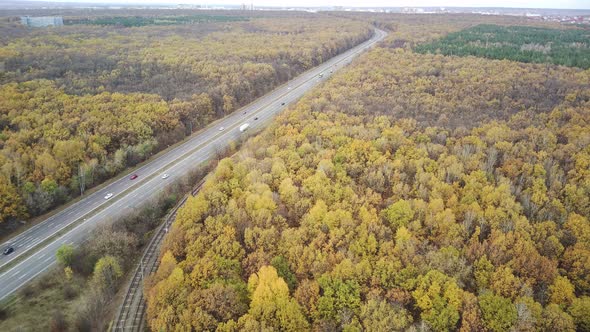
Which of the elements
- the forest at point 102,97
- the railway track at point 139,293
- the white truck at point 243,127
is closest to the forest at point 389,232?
Answer: the railway track at point 139,293

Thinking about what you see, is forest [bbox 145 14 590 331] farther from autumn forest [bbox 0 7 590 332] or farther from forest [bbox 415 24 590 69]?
forest [bbox 415 24 590 69]

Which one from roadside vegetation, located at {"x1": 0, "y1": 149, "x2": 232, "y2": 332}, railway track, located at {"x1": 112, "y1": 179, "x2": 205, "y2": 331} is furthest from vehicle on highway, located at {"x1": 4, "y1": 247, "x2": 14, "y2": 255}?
railway track, located at {"x1": 112, "y1": 179, "x2": 205, "y2": 331}

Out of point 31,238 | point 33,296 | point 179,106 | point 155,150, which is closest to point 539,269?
point 33,296

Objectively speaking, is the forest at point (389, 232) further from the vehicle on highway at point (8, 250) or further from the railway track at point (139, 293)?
the vehicle on highway at point (8, 250)

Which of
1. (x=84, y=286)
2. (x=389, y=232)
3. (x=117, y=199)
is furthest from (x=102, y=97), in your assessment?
(x=389, y=232)

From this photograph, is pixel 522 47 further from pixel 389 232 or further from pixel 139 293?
pixel 139 293

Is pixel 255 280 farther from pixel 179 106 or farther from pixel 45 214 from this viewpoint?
pixel 179 106
